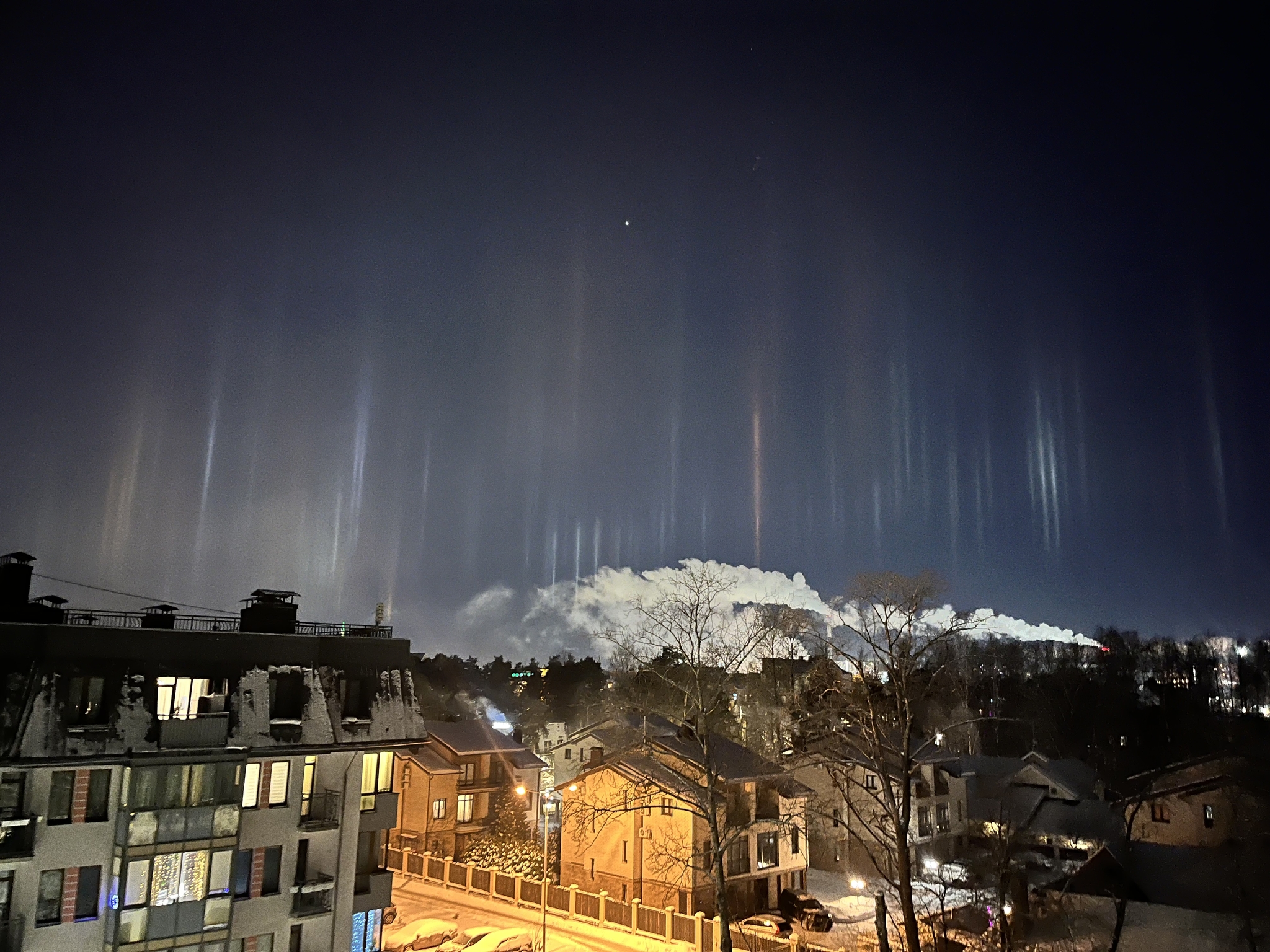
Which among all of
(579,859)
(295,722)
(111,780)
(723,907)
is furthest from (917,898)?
(111,780)

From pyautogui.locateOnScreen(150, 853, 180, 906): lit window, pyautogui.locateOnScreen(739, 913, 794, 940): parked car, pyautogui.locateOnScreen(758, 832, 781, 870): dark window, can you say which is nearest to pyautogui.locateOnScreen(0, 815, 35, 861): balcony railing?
pyautogui.locateOnScreen(150, 853, 180, 906): lit window

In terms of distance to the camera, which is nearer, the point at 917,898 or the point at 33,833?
the point at 33,833

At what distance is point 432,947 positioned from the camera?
3569 centimetres

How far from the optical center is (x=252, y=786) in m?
29.9

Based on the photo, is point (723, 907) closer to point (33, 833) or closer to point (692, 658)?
point (692, 658)

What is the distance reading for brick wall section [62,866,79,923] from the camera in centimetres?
2593

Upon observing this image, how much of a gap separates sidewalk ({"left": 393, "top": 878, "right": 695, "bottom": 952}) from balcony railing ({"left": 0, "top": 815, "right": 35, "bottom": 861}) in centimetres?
1977

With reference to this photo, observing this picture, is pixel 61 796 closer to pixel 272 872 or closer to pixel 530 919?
pixel 272 872

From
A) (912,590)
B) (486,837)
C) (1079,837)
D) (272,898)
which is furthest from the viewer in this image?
(1079,837)

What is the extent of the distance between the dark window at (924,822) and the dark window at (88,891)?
51235mm

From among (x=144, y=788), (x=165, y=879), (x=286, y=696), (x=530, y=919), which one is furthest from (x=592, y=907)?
(x=144, y=788)

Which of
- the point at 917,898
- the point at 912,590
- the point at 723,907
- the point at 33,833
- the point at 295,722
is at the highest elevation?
the point at 912,590

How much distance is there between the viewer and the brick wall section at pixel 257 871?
29.2 m

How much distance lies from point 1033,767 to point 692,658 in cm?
5180
